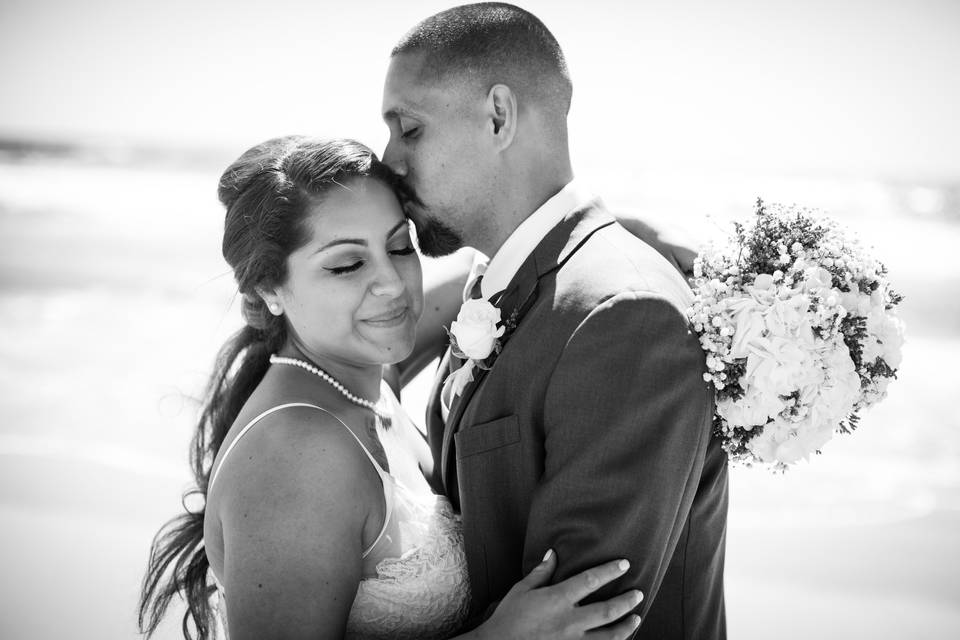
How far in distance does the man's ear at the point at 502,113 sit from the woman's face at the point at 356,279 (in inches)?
18.5

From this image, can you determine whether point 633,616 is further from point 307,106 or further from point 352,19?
point 307,106

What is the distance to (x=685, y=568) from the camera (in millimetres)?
2811

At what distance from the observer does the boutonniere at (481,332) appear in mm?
2578

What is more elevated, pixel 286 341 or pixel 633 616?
pixel 286 341

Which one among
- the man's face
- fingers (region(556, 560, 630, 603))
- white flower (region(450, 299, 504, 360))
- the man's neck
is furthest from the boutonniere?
fingers (region(556, 560, 630, 603))

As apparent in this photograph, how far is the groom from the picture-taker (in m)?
2.38

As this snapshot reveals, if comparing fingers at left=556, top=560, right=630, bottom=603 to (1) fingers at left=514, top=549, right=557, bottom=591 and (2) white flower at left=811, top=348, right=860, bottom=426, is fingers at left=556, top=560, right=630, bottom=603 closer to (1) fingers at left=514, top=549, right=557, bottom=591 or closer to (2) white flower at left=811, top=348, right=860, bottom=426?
(1) fingers at left=514, top=549, right=557, bottom=591

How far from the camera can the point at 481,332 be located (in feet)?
8.45

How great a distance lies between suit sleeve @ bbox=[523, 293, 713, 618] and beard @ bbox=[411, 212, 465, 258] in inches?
33.0

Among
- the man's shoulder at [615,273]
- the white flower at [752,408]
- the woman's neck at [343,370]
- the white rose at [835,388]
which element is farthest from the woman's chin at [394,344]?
the white rose at [835,388]

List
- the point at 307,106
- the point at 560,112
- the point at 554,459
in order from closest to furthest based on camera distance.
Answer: the point at 554,459
the point at 560,112
the point at 307,106

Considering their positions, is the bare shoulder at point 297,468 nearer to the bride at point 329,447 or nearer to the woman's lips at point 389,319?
the bride at point 329,447

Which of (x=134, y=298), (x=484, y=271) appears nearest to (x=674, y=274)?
(x=484, y=271)

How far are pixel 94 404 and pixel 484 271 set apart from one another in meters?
6.46
